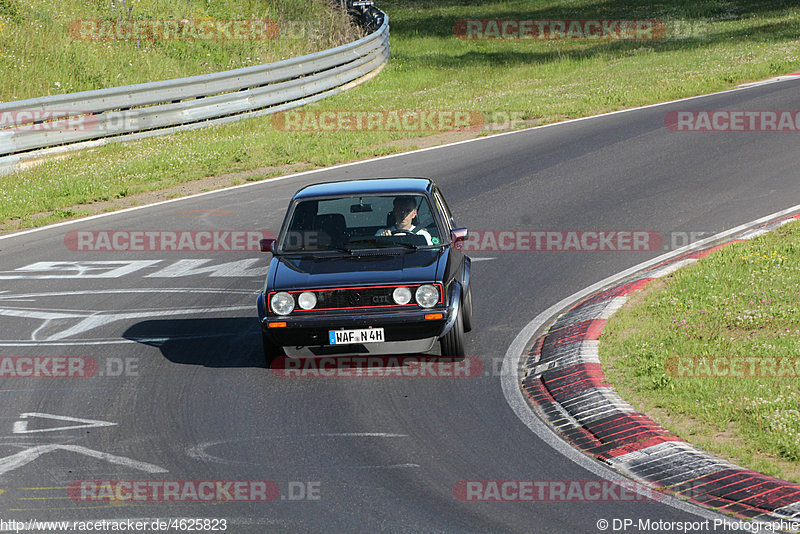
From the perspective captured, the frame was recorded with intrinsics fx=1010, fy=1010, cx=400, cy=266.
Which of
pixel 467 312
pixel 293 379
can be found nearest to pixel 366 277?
pixel 293 379

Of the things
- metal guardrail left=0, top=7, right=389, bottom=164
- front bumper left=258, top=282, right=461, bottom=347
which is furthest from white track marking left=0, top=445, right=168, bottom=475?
metal guardrail left=0, top=7, right=389, bottom=164

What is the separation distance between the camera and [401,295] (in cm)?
Result: 912

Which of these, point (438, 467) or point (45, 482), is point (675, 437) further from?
point (45, 482)

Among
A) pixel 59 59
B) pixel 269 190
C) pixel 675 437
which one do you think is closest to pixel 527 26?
pixel 59 59

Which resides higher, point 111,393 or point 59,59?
point 59,59

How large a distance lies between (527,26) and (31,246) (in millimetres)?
30687

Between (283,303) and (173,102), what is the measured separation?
13904 millimetres

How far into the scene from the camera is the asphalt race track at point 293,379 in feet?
21.9

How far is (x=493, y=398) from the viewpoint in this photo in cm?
865

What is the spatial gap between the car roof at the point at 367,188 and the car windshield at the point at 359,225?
0.07 meters

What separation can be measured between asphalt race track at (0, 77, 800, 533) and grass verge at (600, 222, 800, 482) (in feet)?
3.39

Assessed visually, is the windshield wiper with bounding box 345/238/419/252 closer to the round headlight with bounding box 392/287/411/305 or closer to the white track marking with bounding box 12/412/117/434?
the round headlight with bounding box 392/287/411/305

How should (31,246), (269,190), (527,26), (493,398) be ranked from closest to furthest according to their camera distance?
(493,398)
(31,246)
(269,190)
(527,26)

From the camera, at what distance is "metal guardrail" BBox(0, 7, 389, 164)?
18.9 meters
